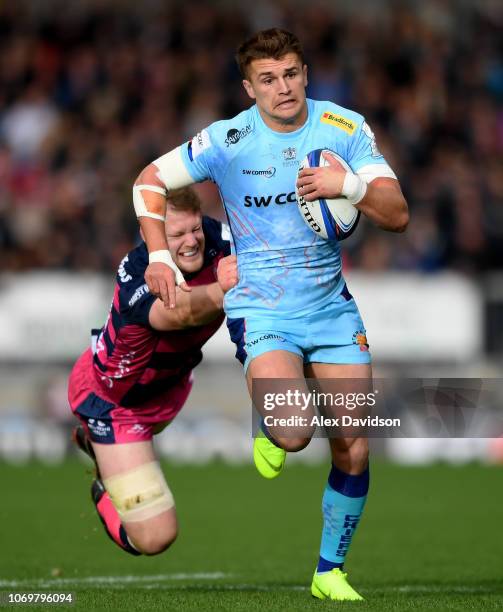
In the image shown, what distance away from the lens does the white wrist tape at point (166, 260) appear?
6.57 m

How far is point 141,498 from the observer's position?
25.7 feet

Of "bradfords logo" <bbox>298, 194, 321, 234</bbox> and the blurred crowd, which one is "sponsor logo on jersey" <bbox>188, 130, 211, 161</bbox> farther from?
the blurred crowd

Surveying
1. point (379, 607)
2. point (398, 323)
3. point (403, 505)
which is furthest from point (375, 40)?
point (379, 607)

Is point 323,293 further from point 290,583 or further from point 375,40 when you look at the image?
point 375,40

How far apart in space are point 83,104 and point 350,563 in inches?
441

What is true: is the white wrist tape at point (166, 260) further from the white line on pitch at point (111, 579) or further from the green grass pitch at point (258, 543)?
the white line on pitch at point (111, 579)

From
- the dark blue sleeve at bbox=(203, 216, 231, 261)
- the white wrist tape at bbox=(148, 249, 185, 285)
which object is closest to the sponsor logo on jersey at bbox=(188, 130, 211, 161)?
the white wrist tape at bbox=(148, 249, 185, 285)

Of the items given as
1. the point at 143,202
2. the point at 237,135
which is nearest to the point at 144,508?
the point at 143,202

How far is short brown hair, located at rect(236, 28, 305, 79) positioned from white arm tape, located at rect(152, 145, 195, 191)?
577 millimetres

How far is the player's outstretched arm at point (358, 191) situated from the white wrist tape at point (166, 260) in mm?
756

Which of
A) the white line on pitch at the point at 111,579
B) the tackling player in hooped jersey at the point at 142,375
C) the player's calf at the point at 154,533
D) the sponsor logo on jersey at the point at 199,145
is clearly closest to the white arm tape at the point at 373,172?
the sponsor logo on jersey at the point at 199,145

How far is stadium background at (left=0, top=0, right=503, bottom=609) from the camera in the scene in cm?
1573

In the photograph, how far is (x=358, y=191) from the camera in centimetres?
638

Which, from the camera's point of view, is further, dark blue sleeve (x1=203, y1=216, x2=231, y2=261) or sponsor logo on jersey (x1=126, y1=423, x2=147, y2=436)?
sponsor logo on jersey (x1=126, y1=423, x2=147, y2=436)
